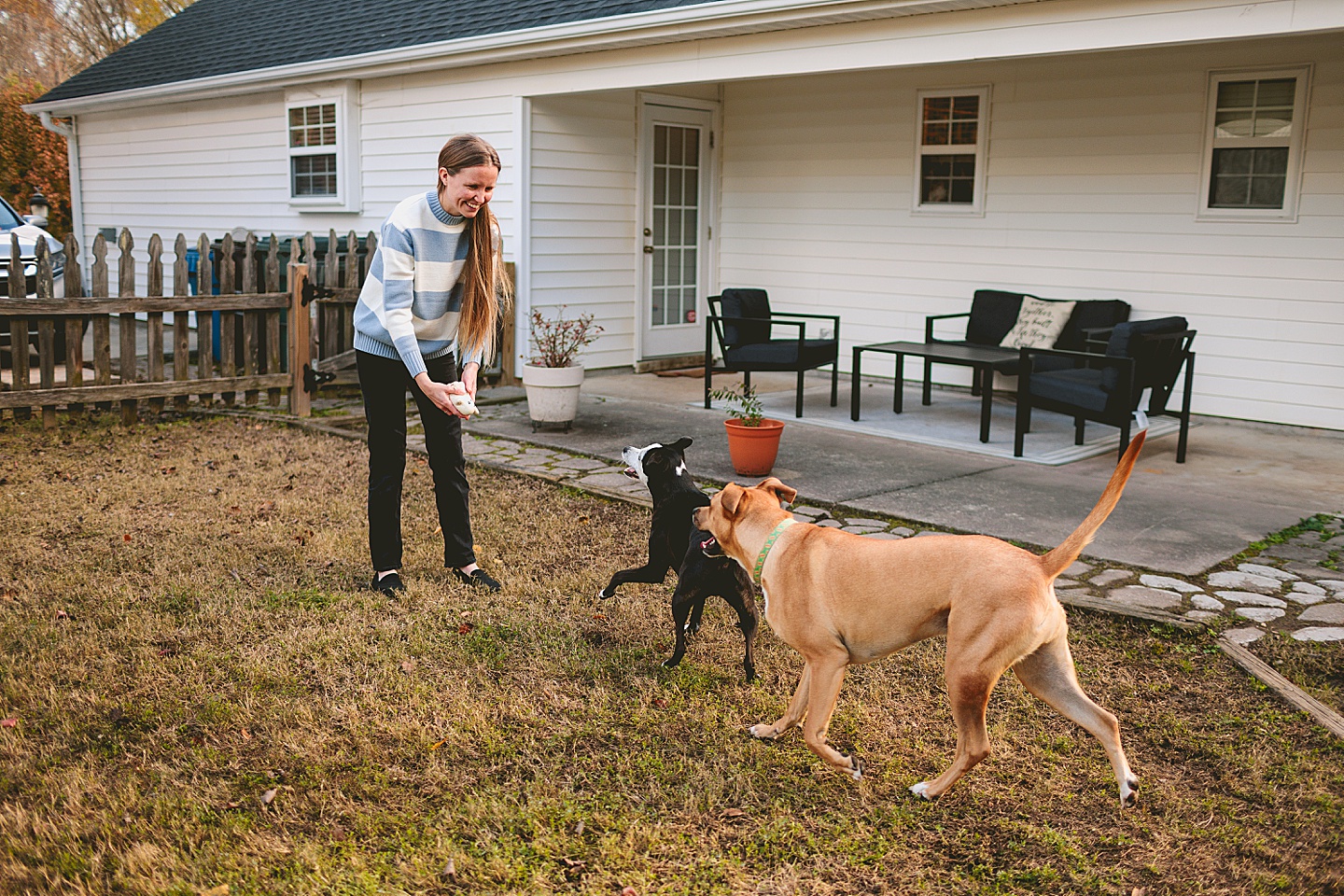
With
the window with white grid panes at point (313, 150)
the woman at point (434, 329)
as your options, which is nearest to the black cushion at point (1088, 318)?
the woman at point (434, 329)

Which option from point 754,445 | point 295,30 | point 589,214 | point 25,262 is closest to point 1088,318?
point 754,445

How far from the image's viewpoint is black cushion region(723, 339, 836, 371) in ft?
27.7

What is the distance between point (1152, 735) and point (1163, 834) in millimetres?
588

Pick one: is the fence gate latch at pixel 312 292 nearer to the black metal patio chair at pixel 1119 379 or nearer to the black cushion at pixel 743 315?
the black cushion at pixel 743 315

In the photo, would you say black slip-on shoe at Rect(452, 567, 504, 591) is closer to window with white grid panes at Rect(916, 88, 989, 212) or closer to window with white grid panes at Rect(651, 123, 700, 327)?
window with white grid panes at Rect(916, 88, 989, 212)

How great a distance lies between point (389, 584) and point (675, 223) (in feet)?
24.2

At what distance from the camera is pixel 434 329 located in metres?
4.31

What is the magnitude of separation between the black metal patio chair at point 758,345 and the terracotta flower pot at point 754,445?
1991 mm

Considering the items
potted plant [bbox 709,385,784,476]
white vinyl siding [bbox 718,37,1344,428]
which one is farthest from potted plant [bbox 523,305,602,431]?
white vinyl siding [bbox 718,37,1344,428]

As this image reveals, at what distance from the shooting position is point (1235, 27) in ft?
20.2

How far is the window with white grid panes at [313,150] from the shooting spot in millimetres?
11984

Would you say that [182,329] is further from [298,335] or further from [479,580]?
[479,580]

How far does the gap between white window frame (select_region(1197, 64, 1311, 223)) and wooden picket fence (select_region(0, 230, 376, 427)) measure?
6548 mm

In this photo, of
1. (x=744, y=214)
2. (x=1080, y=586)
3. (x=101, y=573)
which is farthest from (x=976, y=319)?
(x=101, y=573)
